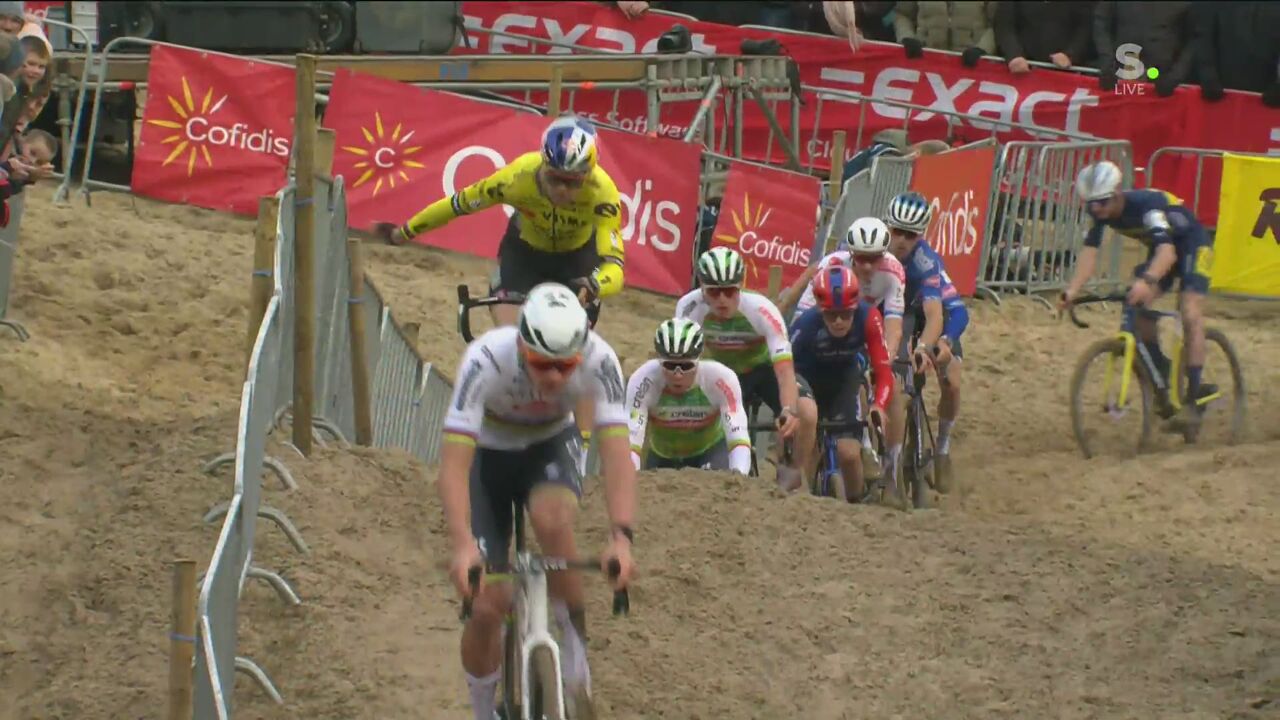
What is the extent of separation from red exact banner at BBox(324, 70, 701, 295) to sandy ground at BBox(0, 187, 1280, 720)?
3852mm

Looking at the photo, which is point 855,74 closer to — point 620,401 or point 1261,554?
point 1261,554

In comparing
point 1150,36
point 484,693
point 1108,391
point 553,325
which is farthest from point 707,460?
point 1150,36

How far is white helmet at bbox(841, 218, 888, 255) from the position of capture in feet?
42.4

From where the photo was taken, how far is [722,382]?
1159cm

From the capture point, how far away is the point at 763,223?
16812 mm

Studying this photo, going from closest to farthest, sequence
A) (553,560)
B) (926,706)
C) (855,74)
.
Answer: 1. (553,560)
2. (926,706)
3. (855,74)

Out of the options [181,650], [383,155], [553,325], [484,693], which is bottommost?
[484,693]

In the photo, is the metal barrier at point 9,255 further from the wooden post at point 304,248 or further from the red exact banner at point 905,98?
the red exact banner at point 905,98

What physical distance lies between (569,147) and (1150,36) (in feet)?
35.9

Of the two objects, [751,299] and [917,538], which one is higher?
[751,299]

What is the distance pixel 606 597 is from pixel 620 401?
7.69ft

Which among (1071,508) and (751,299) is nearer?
(751,299)

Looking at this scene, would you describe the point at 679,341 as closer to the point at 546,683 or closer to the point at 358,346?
the point at 358,346

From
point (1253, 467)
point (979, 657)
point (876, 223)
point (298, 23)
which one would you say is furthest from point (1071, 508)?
point (298, 23)
